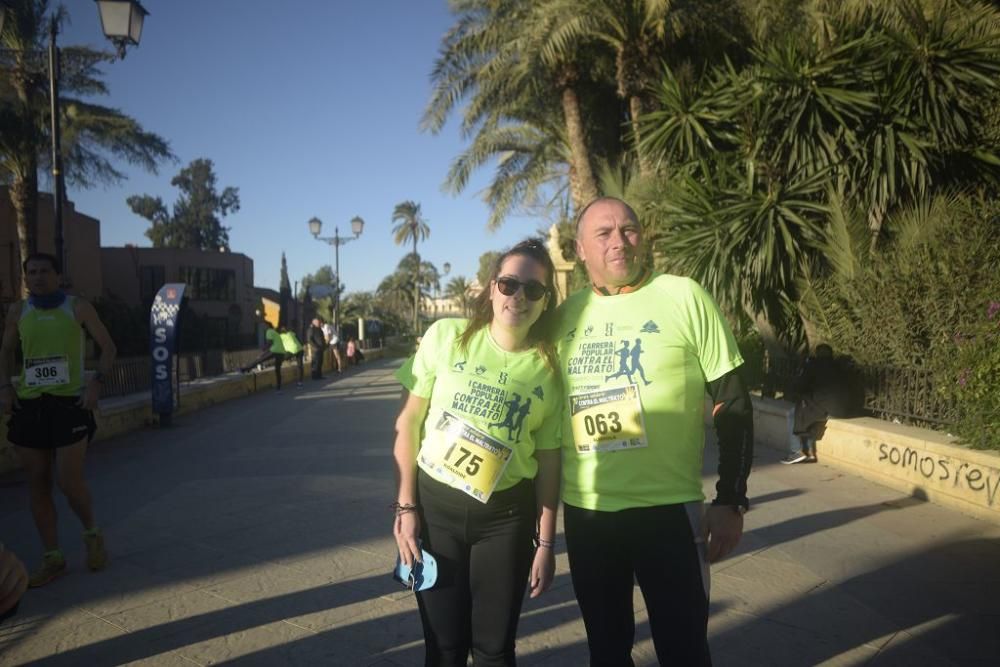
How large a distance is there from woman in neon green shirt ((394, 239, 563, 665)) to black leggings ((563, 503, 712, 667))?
0.20 metres

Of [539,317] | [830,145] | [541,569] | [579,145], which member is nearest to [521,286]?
[539,317]

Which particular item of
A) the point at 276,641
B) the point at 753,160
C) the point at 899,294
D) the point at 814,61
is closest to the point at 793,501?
→ the point at 899,294

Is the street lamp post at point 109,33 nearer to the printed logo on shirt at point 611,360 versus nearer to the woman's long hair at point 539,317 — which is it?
the woman's long hair at point 539,317

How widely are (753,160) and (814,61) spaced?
1531mm

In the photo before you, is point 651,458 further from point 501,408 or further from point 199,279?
point 199,279

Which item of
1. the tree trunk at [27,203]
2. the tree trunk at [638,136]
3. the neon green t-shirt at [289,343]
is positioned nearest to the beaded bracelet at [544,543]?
the tree trunk at [638,136]

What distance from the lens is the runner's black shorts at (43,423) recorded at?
4.12 metres

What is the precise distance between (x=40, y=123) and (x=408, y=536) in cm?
1968

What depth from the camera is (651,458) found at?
225 centimetres

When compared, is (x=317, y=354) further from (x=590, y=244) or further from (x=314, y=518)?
(x=590, y=244)

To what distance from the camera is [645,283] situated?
2396 millimetres

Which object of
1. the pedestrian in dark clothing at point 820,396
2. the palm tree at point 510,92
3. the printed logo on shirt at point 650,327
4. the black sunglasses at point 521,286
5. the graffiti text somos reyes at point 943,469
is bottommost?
the graffiti text somos reyes at point 943,469

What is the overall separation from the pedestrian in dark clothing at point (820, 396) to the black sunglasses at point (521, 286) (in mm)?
6458

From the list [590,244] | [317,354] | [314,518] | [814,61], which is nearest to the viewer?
[590,244]
